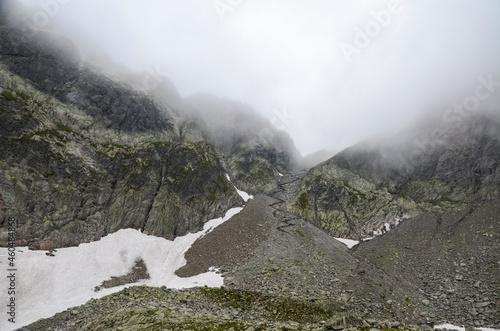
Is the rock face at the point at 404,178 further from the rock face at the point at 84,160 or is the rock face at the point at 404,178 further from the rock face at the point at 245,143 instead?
the rock face at the point at 84,160

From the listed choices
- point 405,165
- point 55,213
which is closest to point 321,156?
point 405,165

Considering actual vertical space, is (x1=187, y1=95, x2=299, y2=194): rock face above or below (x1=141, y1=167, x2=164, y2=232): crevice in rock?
above

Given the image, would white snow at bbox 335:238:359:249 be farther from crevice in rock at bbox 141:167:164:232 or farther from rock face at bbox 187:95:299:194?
crevice in rock at bbox 141:167:164:232

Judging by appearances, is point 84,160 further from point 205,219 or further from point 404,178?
point 404,178

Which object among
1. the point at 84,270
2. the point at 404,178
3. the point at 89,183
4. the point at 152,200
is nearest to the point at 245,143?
the point at 152,200

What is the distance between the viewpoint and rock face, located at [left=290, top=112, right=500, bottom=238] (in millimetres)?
72125

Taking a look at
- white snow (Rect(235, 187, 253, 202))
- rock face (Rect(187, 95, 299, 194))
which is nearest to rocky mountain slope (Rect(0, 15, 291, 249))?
white snow (Rect(235, 187, 253, 202))

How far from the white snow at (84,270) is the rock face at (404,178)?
49.7 meters

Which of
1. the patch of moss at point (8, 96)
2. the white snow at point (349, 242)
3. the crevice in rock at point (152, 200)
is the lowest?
the white snow at point (349, 242)

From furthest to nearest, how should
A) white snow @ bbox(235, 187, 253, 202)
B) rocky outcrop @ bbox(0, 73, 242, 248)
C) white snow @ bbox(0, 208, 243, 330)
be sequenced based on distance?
white snow @ bbox(235, 187, 253, 202)
rocky outcrop @ bbox(0, 73, 242, 248)
white snow @ bbox(0, 208, 243, 330)

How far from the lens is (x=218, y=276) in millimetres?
41094

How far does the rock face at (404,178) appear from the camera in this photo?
237 feet

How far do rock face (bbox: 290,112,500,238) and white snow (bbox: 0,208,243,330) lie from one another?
49.7 metres

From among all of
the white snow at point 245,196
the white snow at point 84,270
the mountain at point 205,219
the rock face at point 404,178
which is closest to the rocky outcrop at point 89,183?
the mountain at point 205,219
